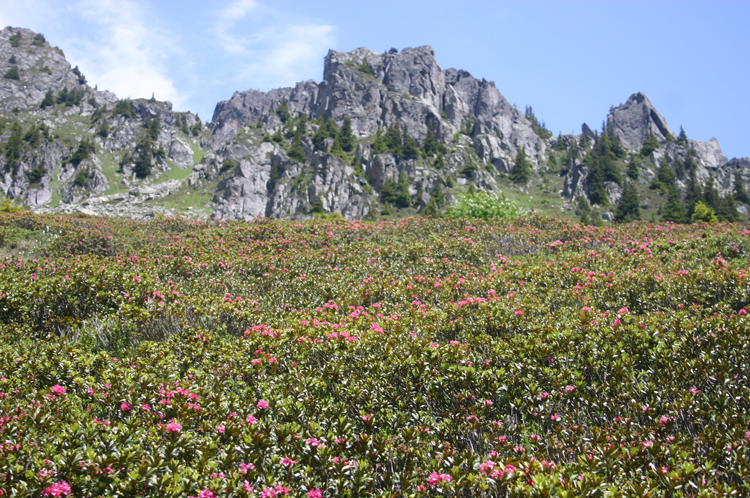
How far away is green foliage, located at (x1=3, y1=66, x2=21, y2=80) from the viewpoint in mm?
133500

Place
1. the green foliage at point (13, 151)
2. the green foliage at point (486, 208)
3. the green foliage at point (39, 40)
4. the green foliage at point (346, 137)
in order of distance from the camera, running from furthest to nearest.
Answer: the green foliage at point (39, 40)
the green foliage at point (346, 137)
the green foliage at point (13, 151)
the green foliage at point (486, 208)

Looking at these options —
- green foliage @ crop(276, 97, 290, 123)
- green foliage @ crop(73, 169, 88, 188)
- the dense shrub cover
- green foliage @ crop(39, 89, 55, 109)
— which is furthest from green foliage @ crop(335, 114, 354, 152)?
green foliage @ crop(39, 89, 55, 109)

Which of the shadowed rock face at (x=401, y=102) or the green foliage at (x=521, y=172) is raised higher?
the shadowed rock face at (x=401, y=102)

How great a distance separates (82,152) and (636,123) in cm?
18293

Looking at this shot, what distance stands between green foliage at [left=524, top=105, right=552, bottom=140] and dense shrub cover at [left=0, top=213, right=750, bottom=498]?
161 m

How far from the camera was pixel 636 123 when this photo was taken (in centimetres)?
14325

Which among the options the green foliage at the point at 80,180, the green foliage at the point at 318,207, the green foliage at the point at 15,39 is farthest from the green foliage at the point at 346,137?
the green foliage at the point at 15,39

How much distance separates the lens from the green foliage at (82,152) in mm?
103562

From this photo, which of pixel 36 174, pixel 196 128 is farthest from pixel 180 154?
pixel 36 174

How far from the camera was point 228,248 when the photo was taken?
502 inches

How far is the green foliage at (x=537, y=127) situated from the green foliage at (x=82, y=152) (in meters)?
152

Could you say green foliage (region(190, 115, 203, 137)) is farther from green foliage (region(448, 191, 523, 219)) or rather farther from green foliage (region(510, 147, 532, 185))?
green foliage (region(448, 191, 523, 219))

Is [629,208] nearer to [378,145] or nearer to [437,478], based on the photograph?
[378,145]

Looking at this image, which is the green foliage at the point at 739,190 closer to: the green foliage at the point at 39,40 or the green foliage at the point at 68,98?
the green foliage at the point at 68,98
